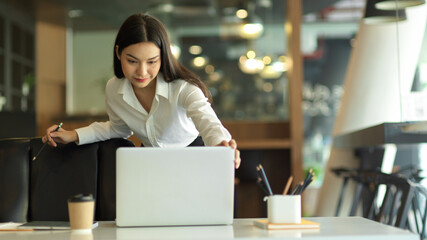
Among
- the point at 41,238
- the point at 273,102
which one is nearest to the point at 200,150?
the point at 41,238

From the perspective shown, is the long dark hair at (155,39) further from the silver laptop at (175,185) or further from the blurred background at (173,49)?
the blurred background at (173,49)

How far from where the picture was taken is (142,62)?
1837 millimetres

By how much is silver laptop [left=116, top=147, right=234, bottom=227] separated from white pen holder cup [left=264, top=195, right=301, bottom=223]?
0.10 meters

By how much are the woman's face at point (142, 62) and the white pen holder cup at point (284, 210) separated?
2.27ft

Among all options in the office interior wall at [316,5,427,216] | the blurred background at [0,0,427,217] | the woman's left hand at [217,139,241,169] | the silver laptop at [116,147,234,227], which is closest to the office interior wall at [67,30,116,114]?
the blurred background at [0,0,427,217]

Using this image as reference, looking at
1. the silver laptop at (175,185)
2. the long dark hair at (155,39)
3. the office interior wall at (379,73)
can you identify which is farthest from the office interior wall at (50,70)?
the silver laptop at (175,185)

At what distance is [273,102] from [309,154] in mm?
3452

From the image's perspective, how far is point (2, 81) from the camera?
7.07m

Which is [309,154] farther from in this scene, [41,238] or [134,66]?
[41,238]

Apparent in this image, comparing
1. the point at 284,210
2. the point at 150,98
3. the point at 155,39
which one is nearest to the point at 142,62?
the point at 155,39

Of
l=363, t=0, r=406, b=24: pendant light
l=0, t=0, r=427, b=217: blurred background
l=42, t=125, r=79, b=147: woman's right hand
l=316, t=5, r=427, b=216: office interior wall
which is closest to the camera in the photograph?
l=42, t=125, r=79, b=147: woman's right hand

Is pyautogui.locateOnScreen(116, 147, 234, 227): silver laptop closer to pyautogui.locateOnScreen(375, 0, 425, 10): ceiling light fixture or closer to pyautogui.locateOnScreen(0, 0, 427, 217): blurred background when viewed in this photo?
pyautogui.locateOnScreen(375, 0, 425, 10): ceiling light fixture

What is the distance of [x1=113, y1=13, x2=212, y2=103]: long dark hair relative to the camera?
74.7 inches

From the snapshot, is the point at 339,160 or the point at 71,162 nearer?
the point at 71,162
